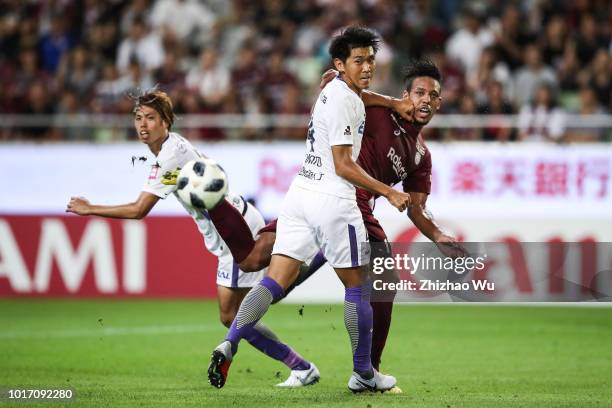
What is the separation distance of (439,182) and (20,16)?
7.90 m

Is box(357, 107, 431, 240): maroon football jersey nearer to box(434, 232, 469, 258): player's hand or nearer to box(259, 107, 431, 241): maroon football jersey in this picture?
box(259, 107, 431, 241): maroon football jersey

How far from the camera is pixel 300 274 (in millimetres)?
8469

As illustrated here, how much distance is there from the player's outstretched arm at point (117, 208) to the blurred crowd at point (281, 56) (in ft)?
26.1

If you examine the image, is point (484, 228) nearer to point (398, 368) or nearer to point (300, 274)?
point (398, 368)

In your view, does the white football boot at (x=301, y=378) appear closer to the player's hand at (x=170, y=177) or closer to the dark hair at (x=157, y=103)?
the player's hand at (x=170, y=177)

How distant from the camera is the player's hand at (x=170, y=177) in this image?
835cm

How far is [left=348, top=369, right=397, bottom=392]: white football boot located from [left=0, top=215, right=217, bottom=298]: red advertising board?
25.7ft

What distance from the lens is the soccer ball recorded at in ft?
25.7

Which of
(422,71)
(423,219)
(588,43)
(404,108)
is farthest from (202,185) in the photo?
(588,43)

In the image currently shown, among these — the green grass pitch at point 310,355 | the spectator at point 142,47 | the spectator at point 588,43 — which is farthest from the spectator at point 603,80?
the spectator at point 142,47

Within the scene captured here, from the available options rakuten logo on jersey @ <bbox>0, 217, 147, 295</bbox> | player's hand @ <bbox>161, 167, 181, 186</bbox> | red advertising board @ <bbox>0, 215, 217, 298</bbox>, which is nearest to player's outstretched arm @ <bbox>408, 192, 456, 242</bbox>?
player's hand @ <bbox>161, 167, 181, 186</bbox>

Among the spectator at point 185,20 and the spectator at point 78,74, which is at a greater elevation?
the spectator at point 185,20

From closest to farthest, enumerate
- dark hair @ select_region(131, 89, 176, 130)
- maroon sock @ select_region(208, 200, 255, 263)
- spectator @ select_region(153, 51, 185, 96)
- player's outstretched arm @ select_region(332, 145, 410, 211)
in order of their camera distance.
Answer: player's outstretched arm @ select_region(332, 145, 410, 211) < maroon sock @ select_region(208, 200, 255, 263) < dark hair @ select_region(131, 89, 176, 130) < spectator @ select_region(153, 51, 185, 96)

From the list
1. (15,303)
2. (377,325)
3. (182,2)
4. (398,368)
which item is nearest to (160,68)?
(182,2)
